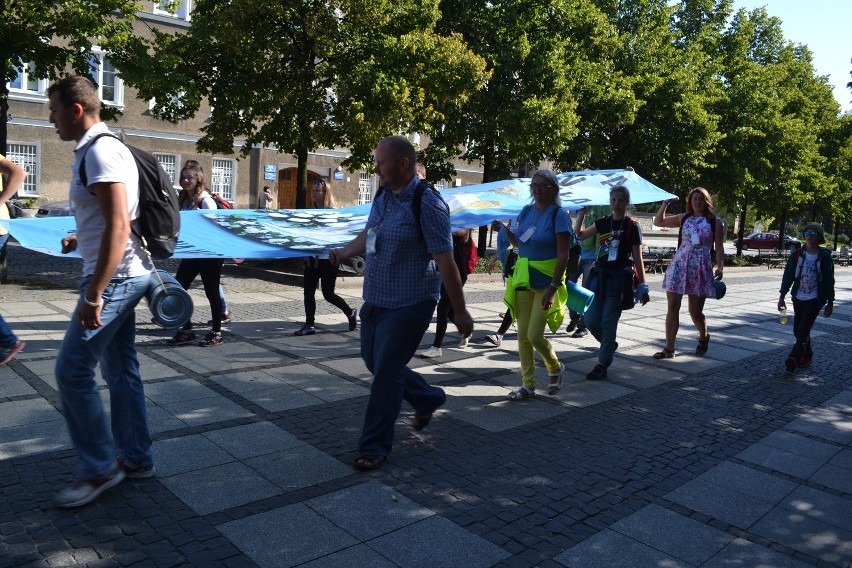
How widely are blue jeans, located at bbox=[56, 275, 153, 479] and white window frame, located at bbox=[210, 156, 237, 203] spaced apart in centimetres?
3023

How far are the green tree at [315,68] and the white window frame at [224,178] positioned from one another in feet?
56.1

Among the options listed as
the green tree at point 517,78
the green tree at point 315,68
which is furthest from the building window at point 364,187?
the green tree at point 315,68

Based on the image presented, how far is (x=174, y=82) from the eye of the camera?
13406 millimetres

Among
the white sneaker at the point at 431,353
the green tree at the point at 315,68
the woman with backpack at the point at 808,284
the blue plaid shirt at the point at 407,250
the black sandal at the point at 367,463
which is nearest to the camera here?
the blue plaid shirt at the point at 407,250

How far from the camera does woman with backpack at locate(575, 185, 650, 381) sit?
7.70 metres

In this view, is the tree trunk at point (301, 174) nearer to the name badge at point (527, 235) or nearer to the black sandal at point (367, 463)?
the name badge at point (527, 235)

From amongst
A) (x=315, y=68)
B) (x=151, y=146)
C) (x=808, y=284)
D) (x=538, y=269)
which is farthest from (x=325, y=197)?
(x=151, y=146)

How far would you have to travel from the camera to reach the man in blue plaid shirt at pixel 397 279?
454cm

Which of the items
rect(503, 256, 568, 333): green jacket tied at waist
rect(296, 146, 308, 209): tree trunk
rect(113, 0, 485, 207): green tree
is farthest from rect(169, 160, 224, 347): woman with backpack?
rect(296, 146, 308, 209): tree trunk

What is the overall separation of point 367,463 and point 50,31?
10104mm

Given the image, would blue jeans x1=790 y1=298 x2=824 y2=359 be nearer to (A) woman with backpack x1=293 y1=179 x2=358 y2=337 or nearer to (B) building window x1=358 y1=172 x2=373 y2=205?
(A) woman with backpack x1=293 y1=179 x2=358 y2=337

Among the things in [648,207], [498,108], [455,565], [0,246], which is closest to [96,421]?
[455,565]

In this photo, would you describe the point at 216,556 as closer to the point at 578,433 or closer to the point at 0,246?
the point at 578,433

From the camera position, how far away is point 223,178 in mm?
33812
